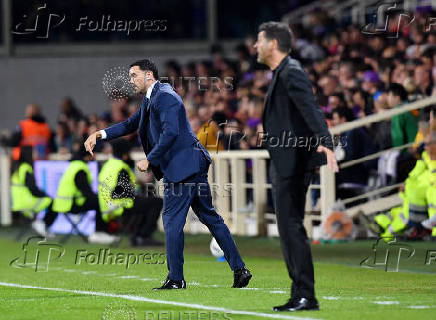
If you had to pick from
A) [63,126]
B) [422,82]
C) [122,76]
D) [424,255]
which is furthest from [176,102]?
[63,126]

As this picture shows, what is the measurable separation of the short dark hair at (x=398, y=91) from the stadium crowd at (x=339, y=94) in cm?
1

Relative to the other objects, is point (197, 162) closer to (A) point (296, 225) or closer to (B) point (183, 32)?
(A) point (296, 225)

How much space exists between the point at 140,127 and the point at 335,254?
15.5 ft

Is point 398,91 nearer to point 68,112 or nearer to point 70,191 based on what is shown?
point 70,191

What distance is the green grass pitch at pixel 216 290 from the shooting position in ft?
30.4

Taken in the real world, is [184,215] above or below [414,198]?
above

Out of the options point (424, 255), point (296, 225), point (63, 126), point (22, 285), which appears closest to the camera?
point (296, 225)

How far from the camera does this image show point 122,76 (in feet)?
40.5

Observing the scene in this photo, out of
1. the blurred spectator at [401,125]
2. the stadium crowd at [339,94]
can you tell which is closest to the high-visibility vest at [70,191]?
the stadium crowd at [339,94]

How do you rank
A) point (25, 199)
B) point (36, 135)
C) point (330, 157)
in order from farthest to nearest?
point (36, 135)
point (25, 199)
point (330, 157)

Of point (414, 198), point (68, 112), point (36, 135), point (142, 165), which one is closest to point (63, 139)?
point (36, 135)

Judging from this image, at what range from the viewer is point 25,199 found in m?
18.5

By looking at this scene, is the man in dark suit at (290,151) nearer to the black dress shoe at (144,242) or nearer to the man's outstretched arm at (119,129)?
the man's outstretched arm at (119,129)

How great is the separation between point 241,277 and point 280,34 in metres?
2.71
